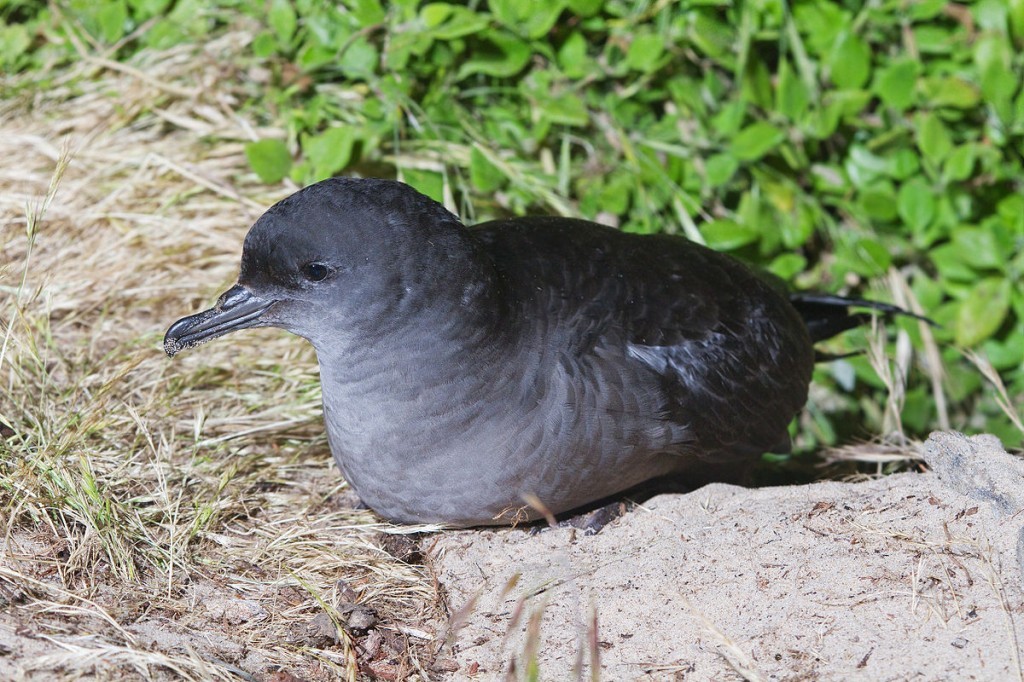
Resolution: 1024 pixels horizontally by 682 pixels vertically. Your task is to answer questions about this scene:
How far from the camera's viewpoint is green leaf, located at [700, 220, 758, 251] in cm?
512

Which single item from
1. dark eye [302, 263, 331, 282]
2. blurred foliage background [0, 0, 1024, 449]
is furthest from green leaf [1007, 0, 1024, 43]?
dark eye [302, 263, 331, 282]

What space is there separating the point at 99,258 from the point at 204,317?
1.49 m

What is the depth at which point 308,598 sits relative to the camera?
10.9 ft

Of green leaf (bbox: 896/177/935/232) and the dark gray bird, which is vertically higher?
the dark gray bird

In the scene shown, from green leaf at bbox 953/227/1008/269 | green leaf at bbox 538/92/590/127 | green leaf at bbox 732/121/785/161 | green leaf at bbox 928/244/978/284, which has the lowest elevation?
green leaf at bbox 928/244/978/284

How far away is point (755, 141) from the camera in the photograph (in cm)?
526

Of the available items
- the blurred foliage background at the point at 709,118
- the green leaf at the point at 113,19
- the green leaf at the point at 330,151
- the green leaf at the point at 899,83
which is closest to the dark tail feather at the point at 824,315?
the blurred foliage background at the point at 709,118

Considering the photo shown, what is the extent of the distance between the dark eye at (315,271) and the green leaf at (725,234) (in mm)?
2405

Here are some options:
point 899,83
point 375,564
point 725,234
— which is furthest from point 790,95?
point 375,564

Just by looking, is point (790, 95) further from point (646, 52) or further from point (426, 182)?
point (426, 182)

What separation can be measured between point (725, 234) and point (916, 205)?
3.38 ft

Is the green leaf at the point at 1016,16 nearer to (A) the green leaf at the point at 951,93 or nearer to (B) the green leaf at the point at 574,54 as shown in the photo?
(A) the green leaf at the point at 951,93

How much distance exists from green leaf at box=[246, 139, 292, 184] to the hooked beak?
150 centimetres

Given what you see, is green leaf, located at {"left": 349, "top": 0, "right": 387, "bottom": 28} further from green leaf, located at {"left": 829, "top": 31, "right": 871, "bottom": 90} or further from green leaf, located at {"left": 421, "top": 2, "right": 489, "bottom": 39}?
green leaf, located at {"left": 829, "top": 31, "right": 871, "bottom": 90}
